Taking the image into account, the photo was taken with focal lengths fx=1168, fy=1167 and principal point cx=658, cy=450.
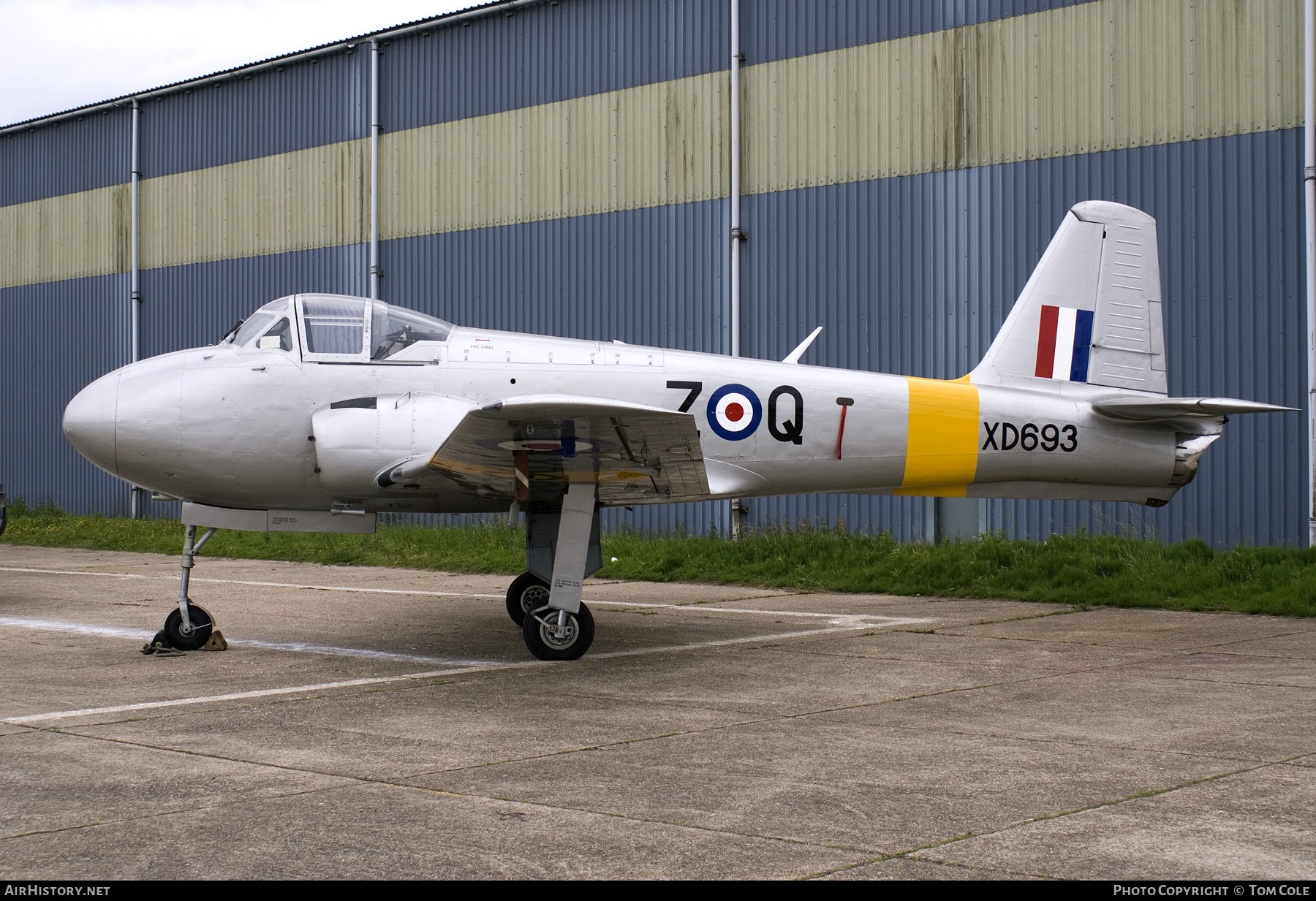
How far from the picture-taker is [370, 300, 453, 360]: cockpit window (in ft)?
27.8

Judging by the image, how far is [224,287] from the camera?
22.7 metres

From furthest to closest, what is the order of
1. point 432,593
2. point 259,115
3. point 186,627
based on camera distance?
1. point 259,115
2. point 432,593
3. point 186,627

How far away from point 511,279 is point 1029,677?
13280 millimetres

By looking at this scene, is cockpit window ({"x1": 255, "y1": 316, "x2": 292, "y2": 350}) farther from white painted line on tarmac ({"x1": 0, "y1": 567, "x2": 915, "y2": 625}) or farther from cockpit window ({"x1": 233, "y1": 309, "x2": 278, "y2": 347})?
white painted line on tarmac ({"x1": 0, "y1": 567, "x2": 915, "y2": 625})

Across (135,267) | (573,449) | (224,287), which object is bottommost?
(573,449)

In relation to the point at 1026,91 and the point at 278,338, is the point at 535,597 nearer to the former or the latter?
the point at 278,338

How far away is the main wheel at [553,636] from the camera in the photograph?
8.20 m

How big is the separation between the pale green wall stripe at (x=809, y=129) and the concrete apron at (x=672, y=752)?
7022 mm

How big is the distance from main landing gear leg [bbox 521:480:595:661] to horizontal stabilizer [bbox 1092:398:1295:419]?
166 inches

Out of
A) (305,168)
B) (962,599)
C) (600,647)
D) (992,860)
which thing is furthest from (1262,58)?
(305,168)

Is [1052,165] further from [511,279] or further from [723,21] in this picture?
[511,279]

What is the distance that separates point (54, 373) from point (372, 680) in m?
20.8

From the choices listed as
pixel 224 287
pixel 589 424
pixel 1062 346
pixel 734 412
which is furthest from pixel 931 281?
pixel 224 287

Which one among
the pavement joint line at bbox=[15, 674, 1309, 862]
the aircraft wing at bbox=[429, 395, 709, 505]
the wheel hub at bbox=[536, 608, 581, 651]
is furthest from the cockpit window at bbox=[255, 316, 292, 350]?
the pavement joint line at bbox=[15, 674, 1309, 862]
